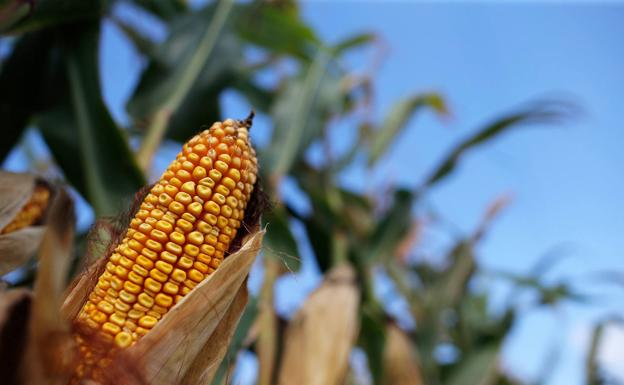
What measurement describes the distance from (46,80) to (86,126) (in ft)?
0.67

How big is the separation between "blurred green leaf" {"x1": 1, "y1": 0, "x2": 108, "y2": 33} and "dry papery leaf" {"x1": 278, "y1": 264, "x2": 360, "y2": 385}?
895 millimetres

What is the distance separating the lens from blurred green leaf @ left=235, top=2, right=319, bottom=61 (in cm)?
213

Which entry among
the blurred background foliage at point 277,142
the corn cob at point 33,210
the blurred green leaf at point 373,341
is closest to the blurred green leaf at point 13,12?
the blurred background foliage at point 277,142

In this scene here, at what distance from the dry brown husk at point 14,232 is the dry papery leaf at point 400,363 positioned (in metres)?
1.26

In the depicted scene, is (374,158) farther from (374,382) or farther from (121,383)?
(121,383)

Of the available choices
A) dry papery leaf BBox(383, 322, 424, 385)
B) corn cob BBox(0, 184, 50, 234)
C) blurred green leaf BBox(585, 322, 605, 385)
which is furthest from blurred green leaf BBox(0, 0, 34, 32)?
blurred green leaf BBox(585, 322, 605, 385)

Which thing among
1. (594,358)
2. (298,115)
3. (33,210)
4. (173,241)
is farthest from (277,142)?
(594,358)

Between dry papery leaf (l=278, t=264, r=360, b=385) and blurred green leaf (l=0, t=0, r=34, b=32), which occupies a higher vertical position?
blurred green leaf (l=0, t=0, r=34, b=32)

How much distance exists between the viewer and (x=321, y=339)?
148cm

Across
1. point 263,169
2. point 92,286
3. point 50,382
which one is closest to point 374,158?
point 263,169

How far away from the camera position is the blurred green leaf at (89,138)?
1263mm

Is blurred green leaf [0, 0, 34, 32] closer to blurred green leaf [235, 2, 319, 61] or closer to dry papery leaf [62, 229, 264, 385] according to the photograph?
dry papery leaf [62, 229, 264, 385]

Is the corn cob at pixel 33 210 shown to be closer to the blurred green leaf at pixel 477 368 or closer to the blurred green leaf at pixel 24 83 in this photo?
the blurred green leaf at pixel 24 83

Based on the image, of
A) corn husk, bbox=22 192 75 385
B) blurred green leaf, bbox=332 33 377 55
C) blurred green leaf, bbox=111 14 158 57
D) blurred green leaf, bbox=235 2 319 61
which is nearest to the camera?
corn husk, bbox=22 192 75 385
